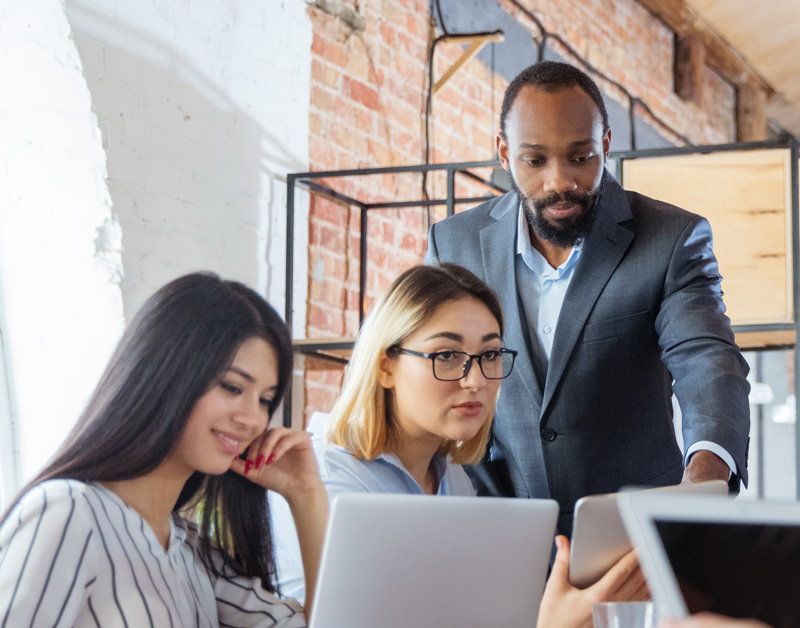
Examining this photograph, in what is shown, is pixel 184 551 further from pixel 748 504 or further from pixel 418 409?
pixel 748 504

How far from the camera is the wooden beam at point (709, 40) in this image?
192 inches

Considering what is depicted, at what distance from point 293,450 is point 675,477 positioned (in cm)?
76

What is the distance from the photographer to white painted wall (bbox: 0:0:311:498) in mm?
2066

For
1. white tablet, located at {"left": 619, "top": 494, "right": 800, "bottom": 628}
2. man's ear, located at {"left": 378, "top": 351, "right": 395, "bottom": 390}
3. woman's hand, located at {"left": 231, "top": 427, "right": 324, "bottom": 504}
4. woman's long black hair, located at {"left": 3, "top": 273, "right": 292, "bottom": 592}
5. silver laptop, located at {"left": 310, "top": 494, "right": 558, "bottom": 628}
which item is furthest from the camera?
man's ear, located at {"left": 378, "top": 351, "right": 395, "bottom": 390}

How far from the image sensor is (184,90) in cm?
238

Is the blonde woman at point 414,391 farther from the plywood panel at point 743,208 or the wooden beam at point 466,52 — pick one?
the wooden beam at point 466,52

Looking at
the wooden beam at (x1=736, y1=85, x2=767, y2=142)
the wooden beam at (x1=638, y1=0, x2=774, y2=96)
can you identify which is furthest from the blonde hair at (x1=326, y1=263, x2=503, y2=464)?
the wooden beam at (x1=736, y1=85, x2=767, y2=142)

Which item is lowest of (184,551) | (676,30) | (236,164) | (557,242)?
(184,551)

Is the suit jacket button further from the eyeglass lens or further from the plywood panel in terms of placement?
the plywood panel

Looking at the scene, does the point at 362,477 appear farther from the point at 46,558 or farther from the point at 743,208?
the point at 743,208

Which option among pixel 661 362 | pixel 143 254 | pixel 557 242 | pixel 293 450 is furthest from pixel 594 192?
pixel 143 254

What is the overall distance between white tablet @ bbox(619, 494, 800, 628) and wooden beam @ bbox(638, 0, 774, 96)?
177 inches

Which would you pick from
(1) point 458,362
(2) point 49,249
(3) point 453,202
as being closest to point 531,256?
(1) point 458,362

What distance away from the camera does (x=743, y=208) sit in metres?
2.60
